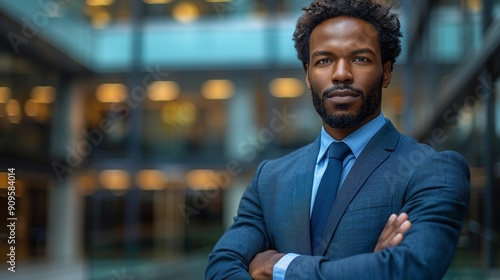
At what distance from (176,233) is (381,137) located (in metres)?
18.2

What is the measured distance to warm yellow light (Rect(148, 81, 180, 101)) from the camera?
19391 mm

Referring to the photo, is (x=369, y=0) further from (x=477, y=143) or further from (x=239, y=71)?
(x=239, y=71)

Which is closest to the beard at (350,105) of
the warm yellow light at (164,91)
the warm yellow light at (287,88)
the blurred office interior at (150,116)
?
the blurred office interior at (150,116)

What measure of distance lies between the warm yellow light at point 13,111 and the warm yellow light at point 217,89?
525 cm

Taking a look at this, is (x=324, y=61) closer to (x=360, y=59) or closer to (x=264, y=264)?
(x=360, y=59)

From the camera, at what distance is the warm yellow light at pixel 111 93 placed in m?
19.4

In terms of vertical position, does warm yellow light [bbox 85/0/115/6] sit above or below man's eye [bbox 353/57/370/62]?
above

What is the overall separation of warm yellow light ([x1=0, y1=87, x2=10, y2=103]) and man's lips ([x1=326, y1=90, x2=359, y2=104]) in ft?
48.0

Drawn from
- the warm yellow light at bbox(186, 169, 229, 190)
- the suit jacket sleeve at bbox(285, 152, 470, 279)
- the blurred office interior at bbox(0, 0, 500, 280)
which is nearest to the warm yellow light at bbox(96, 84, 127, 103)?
the blurred office interior at bbox(0, 0, 500, 280)

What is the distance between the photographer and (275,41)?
18.2 m

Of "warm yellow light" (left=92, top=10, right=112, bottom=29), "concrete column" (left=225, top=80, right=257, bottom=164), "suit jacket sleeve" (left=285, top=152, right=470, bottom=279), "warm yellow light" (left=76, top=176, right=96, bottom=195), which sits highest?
"warm yellow light" (left=92, top=10, right=112, bottom=29)

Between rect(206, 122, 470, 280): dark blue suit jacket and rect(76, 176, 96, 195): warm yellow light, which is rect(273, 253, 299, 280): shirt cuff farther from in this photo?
rect(76, 176, 96, 195): warm yellow light
